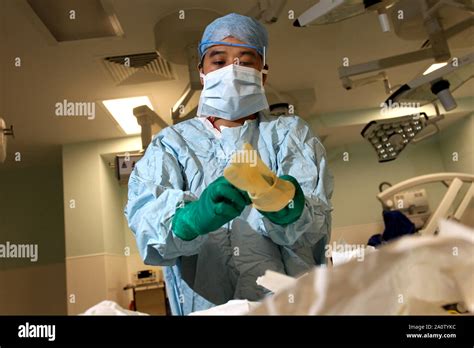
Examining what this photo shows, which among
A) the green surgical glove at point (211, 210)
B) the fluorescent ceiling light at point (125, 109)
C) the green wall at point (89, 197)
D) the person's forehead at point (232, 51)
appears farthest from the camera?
the green wall at point (89, 197)

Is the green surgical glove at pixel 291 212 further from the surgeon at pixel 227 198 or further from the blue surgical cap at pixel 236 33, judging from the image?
the blue surgical cap at pixel 236 33

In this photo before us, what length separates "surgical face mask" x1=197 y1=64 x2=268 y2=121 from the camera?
88cm

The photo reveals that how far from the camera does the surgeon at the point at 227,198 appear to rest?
1.88ft

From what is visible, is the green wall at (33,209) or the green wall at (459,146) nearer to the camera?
the green wall at (33,209)

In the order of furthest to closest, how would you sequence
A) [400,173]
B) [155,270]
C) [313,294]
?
[400,173] → [155,270] → [313,294]

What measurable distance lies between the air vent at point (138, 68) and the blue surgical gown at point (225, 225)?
1396mm

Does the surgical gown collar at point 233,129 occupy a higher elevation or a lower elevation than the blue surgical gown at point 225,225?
higher

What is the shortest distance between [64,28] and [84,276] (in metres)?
1.80

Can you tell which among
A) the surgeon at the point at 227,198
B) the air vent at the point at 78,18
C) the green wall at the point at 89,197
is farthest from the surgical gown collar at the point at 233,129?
the green wall at the point at 89,197

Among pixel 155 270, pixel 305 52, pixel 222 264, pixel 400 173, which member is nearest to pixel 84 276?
pixel 155 270

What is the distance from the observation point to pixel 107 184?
3.12 m

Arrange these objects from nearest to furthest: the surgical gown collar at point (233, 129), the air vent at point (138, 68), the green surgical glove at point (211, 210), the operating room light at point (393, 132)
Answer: the green surgical glove at point (211, 210) < the surgical gown collar at point (233, 129) < the operating room light at point (393, 132) < the air vent at point (138, 68)
